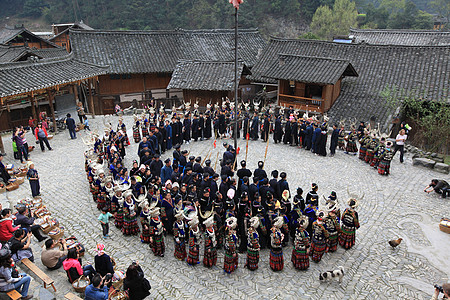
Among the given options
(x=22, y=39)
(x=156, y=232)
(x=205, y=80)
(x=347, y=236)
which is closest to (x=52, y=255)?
(x=156, y=232)

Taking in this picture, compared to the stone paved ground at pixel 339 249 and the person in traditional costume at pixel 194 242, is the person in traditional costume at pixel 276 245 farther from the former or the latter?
the person in traditional costume at pixel 194 242

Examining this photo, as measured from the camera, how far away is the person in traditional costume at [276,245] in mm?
7928

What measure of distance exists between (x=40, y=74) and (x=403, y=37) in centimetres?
3474

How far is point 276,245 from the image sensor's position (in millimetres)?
7977

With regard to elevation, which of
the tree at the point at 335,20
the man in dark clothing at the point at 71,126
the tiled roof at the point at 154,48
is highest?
the tree at the point at 335,20

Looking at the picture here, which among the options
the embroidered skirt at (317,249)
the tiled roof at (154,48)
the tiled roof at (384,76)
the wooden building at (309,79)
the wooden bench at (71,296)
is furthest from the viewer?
the tiled roof at (154,48)

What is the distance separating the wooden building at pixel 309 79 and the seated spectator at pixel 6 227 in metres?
16.4

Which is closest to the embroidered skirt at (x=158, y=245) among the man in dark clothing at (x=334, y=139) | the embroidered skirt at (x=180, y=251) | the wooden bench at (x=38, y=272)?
the embroidered skirt at (x=180, y=251)

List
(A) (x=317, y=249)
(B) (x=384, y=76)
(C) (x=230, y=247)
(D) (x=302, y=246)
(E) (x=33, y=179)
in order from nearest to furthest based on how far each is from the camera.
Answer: (C) (x=230, y=247)
(D) (x=302, y=246)
(A) (x=317, y=249)
(E) (x=33, y=179)
(B) (x=384, y=76)

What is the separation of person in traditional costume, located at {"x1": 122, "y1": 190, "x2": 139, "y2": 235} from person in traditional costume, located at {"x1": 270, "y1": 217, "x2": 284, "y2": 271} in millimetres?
3985

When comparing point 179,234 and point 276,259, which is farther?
point 179,234

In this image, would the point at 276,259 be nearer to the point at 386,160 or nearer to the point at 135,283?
the point at 135,283

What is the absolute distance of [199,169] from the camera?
38.0 ft

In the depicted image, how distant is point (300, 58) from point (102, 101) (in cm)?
1582
